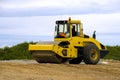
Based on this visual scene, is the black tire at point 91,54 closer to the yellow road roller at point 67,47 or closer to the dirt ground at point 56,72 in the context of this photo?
the yellow road roller at point 67,47

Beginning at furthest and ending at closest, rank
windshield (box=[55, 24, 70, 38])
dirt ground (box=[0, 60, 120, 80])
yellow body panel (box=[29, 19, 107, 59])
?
windshield (box=[55, 24, 70, 38]) → yellow body panel (box=[29, 19, 107, 59]) → dirt ground (box=[0, 60, 120, 80])

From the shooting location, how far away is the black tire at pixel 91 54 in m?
30.5

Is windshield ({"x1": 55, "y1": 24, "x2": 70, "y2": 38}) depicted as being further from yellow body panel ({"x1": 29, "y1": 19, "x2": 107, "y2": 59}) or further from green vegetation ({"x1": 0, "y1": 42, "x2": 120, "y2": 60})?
green vegetation ({"x1": 0, "y1": 42, "x2": 120, "y2": 60})

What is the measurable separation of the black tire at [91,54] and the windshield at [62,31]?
1594 millimetres

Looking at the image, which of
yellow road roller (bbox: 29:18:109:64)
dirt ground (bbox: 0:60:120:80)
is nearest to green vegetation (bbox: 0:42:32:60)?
yellow road roller (bbox: 29:18:109:64)

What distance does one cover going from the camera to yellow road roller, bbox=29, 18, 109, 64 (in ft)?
95.1

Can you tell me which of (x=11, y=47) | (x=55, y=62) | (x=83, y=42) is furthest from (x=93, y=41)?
(x=11, y=47)

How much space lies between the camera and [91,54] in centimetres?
3117

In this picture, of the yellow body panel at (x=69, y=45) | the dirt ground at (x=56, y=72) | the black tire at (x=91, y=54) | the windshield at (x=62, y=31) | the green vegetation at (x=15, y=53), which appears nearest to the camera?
the dirt ground at (x=56, y=72)

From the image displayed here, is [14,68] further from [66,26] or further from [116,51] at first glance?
[116,51]

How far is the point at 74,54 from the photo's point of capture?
29984 millimetres

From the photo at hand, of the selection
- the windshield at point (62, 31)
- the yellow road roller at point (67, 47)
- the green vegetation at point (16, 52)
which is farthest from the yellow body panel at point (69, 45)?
the green vegetation at point (16, 52)

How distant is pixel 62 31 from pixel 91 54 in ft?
8.33

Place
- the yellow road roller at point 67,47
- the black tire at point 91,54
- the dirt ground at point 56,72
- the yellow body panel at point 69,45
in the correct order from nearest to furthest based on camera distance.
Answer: the dirt ground at point 56,72 → the yellow body panel at point 69,45 → the yellow road roller at point 67,47 → the black tire at point 91,54
